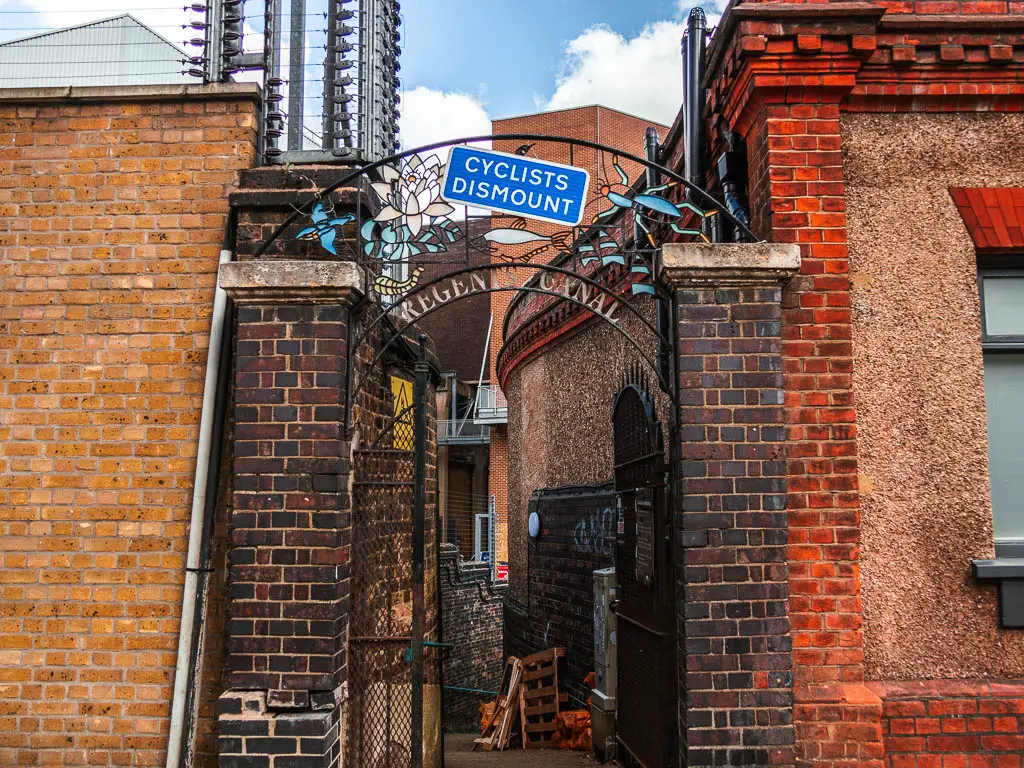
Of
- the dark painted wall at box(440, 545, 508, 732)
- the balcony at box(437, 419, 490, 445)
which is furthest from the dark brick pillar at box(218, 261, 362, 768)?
the balcony at box(437, 419, 490, 445)

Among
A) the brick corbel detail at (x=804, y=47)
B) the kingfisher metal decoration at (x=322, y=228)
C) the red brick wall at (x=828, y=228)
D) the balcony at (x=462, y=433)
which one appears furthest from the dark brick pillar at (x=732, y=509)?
the balcony at (x=462, y=433)

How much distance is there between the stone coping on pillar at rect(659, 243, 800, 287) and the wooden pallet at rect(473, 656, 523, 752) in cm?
610

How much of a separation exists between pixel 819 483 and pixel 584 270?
4754 mm

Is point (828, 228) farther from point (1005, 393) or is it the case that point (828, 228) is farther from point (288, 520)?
point (288, 520)

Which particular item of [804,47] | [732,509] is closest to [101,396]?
[732,509]

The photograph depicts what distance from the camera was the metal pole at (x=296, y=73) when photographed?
5.55 meters

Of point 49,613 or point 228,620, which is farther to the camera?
point 49,613

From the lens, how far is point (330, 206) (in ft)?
15.8

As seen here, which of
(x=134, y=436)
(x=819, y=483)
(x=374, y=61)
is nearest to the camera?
(x=819, y=483)

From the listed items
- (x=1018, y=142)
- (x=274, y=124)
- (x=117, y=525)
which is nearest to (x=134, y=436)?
(x=117, y=525)

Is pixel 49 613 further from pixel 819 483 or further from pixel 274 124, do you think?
pixel 819 483

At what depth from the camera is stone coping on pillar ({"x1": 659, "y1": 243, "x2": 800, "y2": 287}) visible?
4.26 meters

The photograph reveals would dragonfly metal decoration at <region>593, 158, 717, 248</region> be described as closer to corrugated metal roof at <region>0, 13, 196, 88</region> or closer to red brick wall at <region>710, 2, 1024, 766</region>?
red brick wall at <region>710, 2, 1024, 766</region>

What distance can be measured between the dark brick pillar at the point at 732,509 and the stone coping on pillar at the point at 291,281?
1.66 metres
